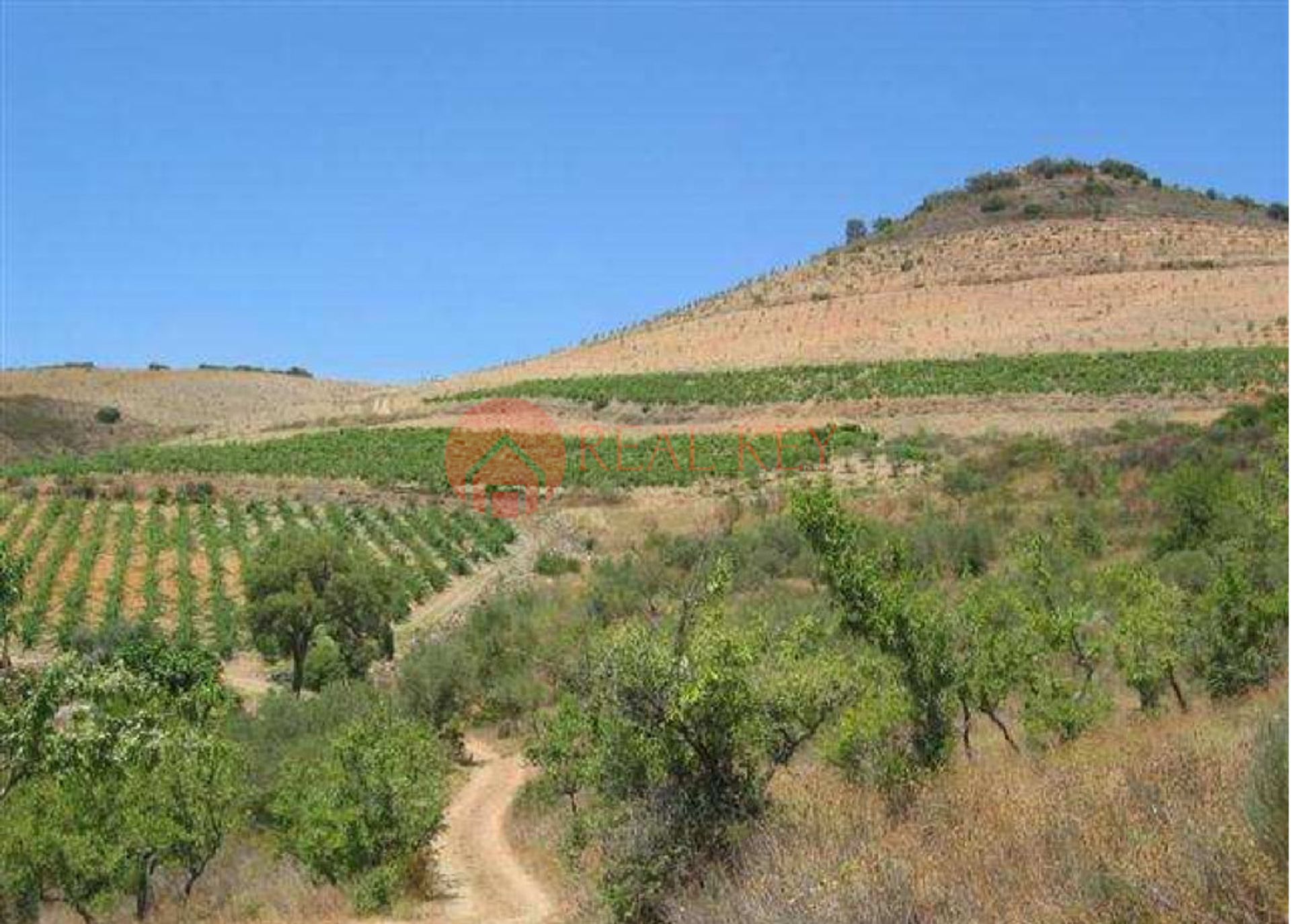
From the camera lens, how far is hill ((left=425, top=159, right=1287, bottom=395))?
8881cm

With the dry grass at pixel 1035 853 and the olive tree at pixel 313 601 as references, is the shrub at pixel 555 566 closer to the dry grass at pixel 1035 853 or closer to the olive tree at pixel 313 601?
the olive tree at pixel 313 601

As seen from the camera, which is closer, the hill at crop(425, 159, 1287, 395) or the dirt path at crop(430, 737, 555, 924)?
the dirt path at crop(430, 737, 555, 924)

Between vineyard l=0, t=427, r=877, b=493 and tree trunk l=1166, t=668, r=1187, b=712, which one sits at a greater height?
vineyard l=0, t=427, r=877, b=493

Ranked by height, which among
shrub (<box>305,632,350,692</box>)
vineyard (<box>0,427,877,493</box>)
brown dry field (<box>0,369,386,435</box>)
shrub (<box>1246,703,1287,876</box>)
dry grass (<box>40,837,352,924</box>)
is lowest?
dry grass (<box>40,837,352,924</box>)

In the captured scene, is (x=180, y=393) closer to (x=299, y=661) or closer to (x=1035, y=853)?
(x=299, y=661)

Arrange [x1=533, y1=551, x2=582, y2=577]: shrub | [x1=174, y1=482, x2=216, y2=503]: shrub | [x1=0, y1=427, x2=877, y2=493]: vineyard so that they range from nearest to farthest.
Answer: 1. [x1=533, y1=551, x2=582, y2=577]: shrub
2. [x1=0, y1=427, x2=877, y2=493]: vineyard
3. [x1=174, y1=482, x2=216, y2=503]: shrub

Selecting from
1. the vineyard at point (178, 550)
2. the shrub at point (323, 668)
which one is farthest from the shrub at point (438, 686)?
Result: the vineyard at point (178, 550)

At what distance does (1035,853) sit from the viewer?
7.30 metres

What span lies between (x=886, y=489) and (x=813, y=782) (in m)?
36.6

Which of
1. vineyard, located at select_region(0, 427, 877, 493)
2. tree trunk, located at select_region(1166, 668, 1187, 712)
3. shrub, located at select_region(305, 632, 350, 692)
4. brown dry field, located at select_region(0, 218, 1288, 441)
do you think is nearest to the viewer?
tree trunk, located at select_region(1166, 668, 1187, 712)

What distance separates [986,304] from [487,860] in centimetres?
8821

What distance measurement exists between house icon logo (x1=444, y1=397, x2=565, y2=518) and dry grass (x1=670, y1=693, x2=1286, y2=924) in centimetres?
4700

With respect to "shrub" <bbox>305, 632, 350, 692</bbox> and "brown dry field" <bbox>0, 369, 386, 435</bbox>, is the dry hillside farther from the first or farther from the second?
"shrub" <bbox>305, 632, 350, 692</bbox>

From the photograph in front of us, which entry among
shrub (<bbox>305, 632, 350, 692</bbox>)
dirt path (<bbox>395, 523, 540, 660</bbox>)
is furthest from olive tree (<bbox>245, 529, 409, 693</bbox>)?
dirt path (<bbox>395, 523, 540, 660</bbox>)
